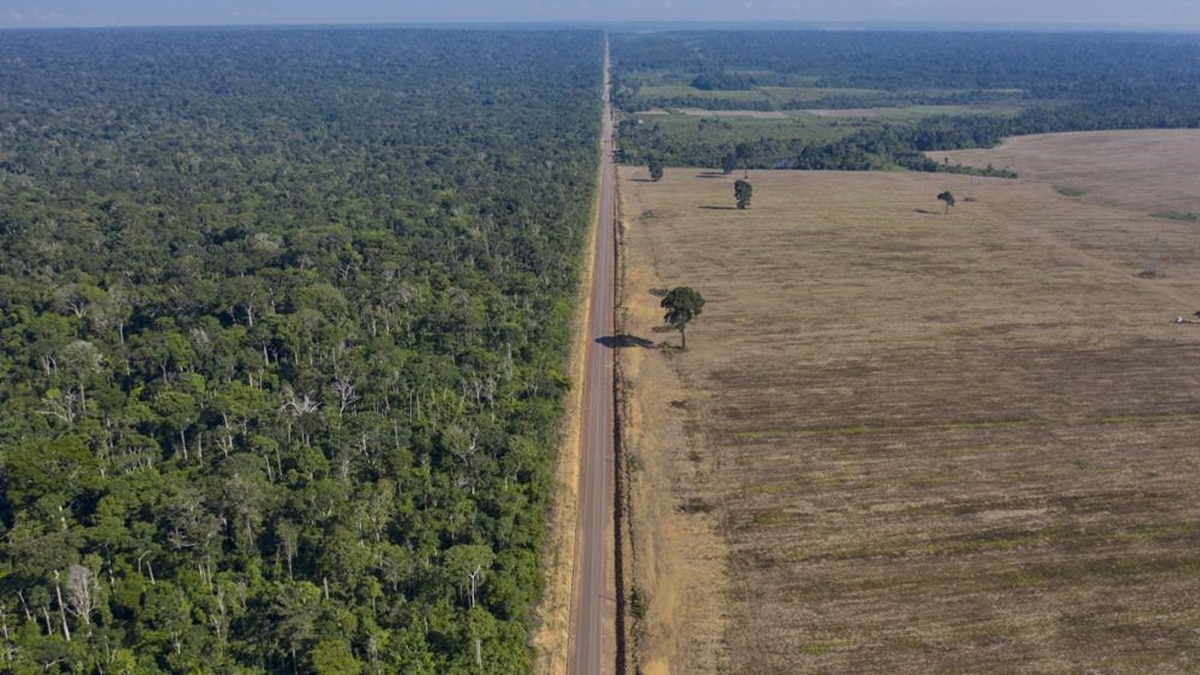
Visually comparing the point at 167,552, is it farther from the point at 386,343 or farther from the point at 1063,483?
the point at 1063,483

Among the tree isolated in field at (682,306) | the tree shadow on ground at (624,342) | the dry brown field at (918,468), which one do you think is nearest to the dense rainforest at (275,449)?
the tree shadow on ground at (624,342)

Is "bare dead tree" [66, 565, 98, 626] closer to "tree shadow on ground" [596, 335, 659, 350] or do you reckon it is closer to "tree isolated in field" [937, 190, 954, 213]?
"tree shadow on ground" [596, 335, 659, 350]

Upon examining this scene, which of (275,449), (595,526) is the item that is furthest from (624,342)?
(275,449)

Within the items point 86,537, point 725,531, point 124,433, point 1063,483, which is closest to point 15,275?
point 124,433

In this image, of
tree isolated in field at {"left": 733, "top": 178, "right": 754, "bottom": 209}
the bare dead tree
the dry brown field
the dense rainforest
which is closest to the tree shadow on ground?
the dry brown field

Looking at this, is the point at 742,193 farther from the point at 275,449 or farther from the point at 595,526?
the point at 275,449
